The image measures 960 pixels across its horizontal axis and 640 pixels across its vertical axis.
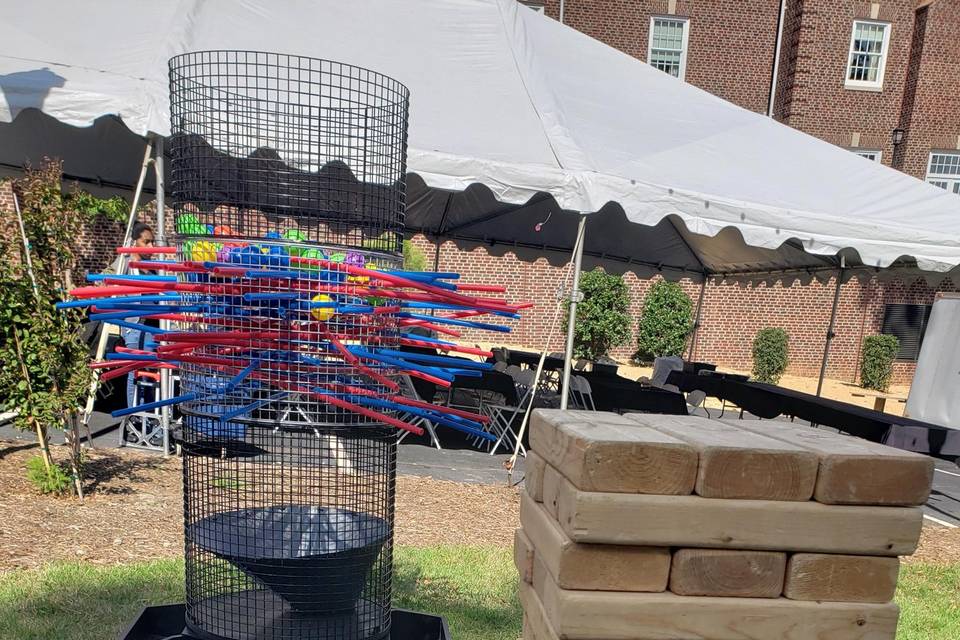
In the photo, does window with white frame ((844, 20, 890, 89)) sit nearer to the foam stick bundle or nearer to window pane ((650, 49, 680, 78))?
window pane ((650, 49, 680, 78))

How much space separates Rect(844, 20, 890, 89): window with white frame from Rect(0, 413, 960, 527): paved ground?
1395 cm

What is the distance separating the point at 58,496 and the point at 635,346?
14072 mm

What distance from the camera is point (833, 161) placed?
22.4ft

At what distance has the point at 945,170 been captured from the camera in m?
18.2

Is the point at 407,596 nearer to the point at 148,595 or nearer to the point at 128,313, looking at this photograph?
the point at 148,595

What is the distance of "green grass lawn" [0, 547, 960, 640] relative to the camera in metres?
3.12

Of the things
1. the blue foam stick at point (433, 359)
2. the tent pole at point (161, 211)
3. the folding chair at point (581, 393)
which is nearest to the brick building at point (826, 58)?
the folding chair at point (581, 393)

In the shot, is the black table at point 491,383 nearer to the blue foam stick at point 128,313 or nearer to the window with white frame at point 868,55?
the blue foam stick at point 128,313

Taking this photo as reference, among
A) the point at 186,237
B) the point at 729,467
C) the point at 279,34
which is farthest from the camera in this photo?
the point at 279,34

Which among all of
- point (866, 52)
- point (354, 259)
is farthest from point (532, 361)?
point (866, 52)

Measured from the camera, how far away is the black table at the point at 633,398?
6.83 meters

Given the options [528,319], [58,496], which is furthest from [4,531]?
[528,319]

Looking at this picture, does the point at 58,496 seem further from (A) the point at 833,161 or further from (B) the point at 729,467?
(A) the point at 833,161

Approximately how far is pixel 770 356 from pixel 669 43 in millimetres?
8585
